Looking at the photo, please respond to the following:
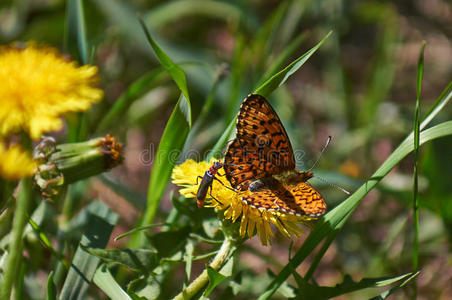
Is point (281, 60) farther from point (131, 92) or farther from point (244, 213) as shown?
point (244, 213)

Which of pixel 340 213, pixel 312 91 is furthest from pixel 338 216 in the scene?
pixel 312 91

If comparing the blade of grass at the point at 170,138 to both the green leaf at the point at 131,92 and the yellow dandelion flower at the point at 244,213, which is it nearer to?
the yellow dandelion flower at the point at 244,213

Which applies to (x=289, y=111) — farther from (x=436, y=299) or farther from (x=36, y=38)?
(x=36, y=38)

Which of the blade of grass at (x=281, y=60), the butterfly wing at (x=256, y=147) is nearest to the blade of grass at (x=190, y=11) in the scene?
the blade of grass at (x=281, y=60)

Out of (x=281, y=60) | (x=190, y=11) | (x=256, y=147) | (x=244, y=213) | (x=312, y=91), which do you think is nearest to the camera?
(x=244, y=213)

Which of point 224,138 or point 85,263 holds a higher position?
point 224,138

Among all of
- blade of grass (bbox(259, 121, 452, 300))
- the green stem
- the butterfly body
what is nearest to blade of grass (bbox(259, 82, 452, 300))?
blade of grass (bbox(259, 121, 452, 300))
